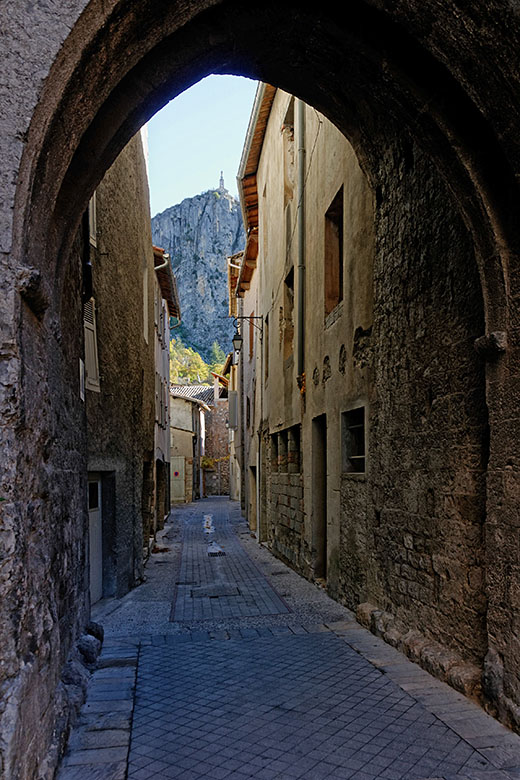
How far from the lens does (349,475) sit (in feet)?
23.1

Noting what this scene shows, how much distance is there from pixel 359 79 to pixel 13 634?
173 inches

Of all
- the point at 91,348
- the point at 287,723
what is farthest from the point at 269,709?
the point at 91,348

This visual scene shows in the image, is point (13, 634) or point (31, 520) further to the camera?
point (31, 520)

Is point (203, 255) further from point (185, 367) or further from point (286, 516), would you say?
point (286, 516)

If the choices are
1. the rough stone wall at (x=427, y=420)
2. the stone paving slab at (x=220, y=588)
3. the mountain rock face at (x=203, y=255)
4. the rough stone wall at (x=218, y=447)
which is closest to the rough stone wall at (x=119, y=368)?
the stone paving slab at (x=220, y=588)

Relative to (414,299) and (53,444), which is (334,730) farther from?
(414,299)

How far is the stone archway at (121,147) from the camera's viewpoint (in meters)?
2.40

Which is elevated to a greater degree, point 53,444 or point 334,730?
point 53,444

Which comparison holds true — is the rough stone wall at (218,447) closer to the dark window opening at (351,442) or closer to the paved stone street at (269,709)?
the dark window opening at (351,442)

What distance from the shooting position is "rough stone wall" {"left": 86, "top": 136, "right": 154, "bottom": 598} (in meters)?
7.13

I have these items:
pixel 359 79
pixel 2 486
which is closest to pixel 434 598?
pixel 2 486

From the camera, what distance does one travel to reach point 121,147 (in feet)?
11.9

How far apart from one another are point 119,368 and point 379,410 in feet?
11.6

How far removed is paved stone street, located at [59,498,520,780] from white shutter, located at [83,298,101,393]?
2.51 meters
